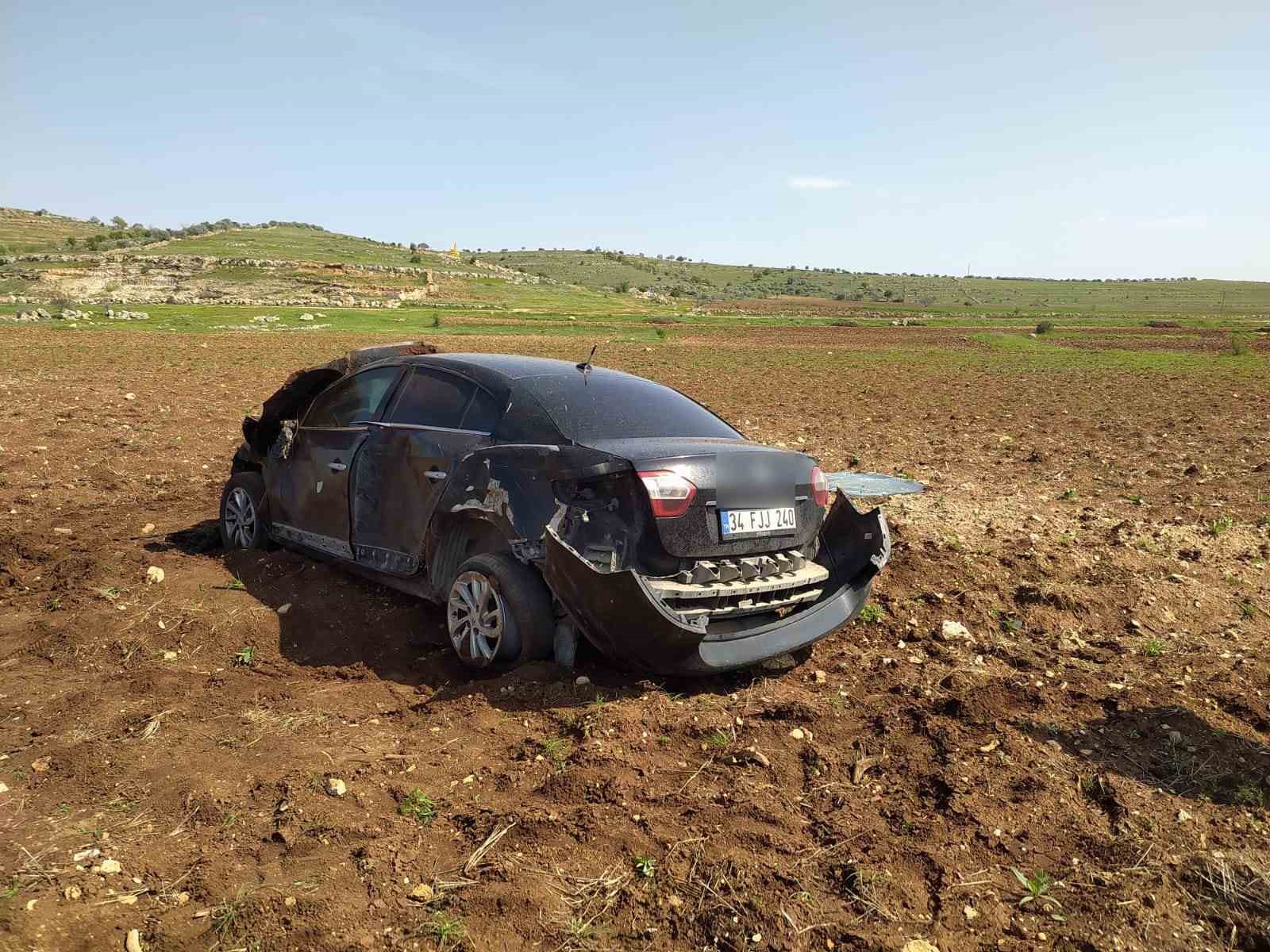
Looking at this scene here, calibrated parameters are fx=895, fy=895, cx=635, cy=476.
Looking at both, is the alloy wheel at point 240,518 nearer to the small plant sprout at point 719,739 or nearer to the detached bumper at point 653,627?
the detached bumper at point 653,627

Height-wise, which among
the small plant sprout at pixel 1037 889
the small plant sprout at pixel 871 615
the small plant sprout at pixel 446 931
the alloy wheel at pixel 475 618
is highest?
the alloy wheel at pixel 475 618

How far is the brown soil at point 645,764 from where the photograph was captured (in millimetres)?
2801

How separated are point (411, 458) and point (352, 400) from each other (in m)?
1.09

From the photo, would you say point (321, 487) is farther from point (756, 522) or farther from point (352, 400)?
point (756, 522)

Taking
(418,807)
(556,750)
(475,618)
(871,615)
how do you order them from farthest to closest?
(871,615) → (475,618) → (556,750) → (418,807)

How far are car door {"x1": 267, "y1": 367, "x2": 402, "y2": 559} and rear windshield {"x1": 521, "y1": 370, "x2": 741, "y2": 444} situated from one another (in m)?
1.30

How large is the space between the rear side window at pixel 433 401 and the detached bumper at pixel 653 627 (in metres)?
1.31

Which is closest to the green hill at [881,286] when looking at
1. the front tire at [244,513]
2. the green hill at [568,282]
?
the green hill at [568,282]

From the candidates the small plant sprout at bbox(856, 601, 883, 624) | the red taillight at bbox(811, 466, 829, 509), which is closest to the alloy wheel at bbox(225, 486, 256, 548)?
the red taillight at bbox(811, 466, 829, 509)

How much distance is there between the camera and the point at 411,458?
5191 mm

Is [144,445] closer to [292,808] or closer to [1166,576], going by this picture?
[292,808]

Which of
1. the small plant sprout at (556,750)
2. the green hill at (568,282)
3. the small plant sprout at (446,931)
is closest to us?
the small plant sprout at (446,931)

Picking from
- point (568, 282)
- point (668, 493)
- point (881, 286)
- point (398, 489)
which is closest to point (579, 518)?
point (668, 493)

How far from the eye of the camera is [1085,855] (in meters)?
3.12
